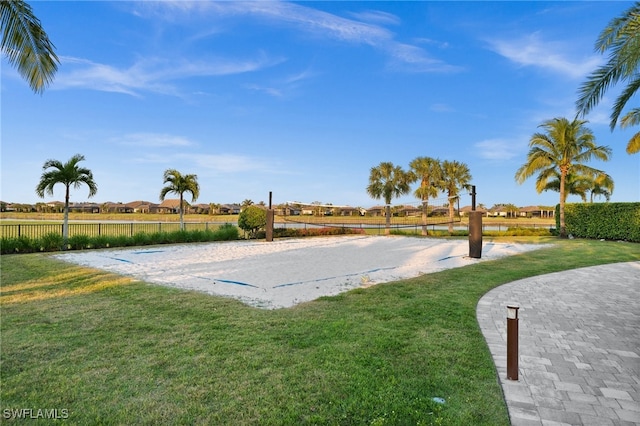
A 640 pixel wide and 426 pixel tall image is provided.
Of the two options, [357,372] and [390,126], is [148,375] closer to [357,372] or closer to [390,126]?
[357,372]

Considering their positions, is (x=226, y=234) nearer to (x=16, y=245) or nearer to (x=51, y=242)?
(x=51, y=242)

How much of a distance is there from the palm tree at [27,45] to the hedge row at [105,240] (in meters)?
7.26

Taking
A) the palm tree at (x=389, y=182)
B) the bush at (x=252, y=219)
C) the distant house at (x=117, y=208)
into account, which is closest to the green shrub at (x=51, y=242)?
the bush at (x=252, y=219)

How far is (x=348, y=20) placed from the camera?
10.3 meters

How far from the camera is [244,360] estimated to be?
277 cm

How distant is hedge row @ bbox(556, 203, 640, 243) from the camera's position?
14.9 metres

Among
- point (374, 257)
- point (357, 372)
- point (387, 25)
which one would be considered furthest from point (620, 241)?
point (357, 372)

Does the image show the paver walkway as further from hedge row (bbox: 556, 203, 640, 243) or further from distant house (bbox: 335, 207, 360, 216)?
distant house (bbox: 335, 207, 360, 216)

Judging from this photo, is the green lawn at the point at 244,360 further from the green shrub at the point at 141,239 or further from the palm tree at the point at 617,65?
the green shrub at the point at 141,239

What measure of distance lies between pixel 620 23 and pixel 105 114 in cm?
1516

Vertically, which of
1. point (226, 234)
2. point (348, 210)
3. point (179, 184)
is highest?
point (179, 184)

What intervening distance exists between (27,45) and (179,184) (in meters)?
12.0

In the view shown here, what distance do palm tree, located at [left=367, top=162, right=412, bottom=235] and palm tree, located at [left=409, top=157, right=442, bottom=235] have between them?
0.73m

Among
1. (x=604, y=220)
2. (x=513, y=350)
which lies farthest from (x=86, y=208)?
(x=513, y=350)
